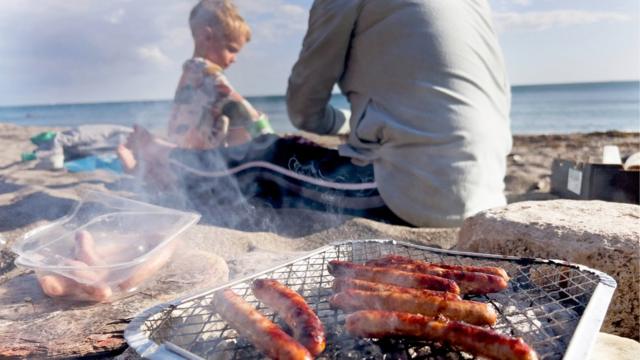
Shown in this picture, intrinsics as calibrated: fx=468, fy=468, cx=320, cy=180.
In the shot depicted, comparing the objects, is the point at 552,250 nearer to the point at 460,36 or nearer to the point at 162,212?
the point at 460,36

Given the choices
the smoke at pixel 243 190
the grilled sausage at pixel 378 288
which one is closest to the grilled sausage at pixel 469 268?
the grilled sausage at pixel 378 288

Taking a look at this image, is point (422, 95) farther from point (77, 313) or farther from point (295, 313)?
point (77, 313)

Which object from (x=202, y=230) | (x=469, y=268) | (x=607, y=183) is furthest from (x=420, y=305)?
(x=607, y=183)

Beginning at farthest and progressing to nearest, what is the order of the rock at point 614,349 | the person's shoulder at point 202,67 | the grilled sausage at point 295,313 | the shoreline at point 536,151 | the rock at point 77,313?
1. the shoreline at point 536,151
2. the person's shoulder at point 202,67
3. the rock at point 77,313
4. the rock at point 614,349
5. the grilled sausage at point 295,313

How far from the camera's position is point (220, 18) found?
4.86 m

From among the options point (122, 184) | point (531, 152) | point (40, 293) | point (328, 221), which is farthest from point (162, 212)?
point (531, 152)

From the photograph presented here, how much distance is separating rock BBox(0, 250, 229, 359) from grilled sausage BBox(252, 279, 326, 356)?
0.96 ft

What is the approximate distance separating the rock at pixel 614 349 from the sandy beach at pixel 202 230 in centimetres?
154

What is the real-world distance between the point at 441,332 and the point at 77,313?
1660mm

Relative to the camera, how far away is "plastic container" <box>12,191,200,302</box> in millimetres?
2193

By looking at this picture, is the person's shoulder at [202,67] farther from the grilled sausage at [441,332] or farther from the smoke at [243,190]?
the grilled sausage at [441,332]

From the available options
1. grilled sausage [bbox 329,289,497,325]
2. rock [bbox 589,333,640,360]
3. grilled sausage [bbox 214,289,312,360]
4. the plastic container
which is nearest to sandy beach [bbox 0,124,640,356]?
the plastic container

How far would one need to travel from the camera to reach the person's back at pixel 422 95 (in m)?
3.15

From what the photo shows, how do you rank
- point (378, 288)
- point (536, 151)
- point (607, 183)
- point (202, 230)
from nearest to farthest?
point (378, 288) < point (202, 230) < point (607, 183) < point (536, 151)
